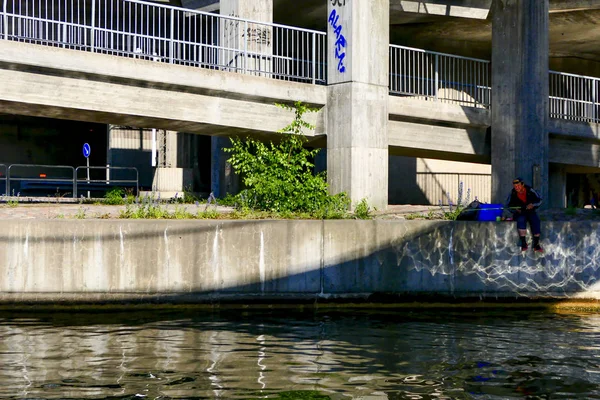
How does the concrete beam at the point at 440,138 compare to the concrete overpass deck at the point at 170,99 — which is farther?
the concrete beam at the point at 440,138

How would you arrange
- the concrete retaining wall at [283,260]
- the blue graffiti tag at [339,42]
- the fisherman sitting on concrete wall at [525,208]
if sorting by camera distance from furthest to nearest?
1. the blue graffiti tag at [339,42]
2. the fisherman sitting on concrete wall at [525,208]
3. the concrete retaining wall at [283,260]

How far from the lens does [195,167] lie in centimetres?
3231

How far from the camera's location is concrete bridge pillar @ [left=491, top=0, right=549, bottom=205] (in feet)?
75.5

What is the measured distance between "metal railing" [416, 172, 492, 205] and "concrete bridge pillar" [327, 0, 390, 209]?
10863 mm

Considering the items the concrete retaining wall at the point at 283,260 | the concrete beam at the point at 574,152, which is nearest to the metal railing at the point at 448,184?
the concrete beam at the point at 574,152

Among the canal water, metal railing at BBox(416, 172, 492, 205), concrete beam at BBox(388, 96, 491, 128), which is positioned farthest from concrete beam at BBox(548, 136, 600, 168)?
the canal water

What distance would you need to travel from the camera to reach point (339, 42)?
20781 mm

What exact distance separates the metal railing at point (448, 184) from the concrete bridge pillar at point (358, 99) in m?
10.9

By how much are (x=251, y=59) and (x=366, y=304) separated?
27.3ft

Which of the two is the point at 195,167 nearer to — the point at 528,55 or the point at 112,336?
the point at 528,55

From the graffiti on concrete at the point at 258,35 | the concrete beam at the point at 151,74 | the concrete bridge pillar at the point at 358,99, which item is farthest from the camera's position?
the graffiti on concrete at the point at 258,35

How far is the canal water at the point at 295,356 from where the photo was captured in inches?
360

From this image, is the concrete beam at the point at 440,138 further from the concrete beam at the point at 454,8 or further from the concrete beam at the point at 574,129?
the concrete beam at the point at 454,8

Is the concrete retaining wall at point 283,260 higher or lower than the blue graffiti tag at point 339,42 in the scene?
lower
